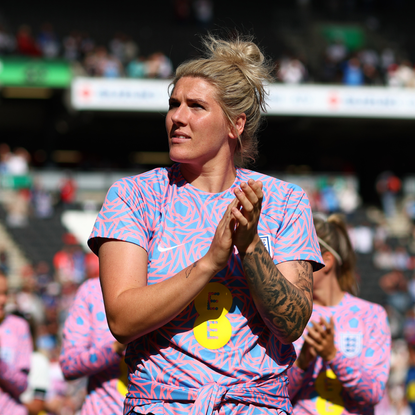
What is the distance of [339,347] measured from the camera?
296 cm

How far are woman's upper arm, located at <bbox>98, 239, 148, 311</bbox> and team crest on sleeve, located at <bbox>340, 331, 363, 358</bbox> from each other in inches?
57.3

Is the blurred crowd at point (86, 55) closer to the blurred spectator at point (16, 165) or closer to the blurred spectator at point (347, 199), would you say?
the blurred spectator at point (16, 165)

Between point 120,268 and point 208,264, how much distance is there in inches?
10.7

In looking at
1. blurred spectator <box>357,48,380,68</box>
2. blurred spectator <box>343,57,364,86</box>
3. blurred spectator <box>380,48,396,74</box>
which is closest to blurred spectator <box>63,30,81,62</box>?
blurred spectator <box>343,57,364,86</box>

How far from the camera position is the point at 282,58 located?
21344mm

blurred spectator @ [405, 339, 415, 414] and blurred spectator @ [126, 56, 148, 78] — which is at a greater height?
blurred spectator @ [126, 56, 148, 78]

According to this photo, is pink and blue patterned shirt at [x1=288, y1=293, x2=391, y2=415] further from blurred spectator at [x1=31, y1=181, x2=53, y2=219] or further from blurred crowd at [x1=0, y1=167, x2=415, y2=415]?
blurred spectator at [x1=31, y1=181, x2=53, y2=219]

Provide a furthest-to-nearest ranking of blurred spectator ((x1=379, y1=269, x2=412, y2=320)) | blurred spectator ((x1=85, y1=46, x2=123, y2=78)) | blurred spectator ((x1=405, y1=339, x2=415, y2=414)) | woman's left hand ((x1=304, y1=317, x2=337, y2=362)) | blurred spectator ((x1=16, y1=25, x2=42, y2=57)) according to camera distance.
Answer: blurred spectator ((x1=16, y1=25, x2=42, y2=57)), blurred spectator ((x1=85, y1=46, x2=123, y2=78)), blurred spectator ((x1=379, y1=269, x2=412, y2=320)), blurred spectator ((x1=405, y1=339, x2=415, y2=414)), woman's left hand ((x1=304, y1=317, x2=337, y2=362))

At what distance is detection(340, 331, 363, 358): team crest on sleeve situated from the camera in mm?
2941

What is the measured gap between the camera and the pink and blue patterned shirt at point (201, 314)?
1.79 m

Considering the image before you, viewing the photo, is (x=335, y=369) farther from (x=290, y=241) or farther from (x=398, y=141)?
(x=398, y=141)

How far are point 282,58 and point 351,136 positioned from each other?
4.88 m

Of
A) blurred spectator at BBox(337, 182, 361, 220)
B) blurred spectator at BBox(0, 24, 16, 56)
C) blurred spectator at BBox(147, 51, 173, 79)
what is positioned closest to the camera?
blurred spectator at BBox(337, 182, 361, 220)

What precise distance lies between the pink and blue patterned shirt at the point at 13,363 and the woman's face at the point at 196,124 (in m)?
2.24
